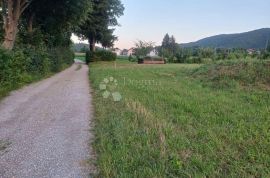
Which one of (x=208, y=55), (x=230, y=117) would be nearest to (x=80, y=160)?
(x=230, y=117)

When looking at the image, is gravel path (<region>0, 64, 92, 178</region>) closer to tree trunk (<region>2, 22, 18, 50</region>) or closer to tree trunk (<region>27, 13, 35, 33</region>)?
tree trunk (<region>2, 22, 18, 50</region>)

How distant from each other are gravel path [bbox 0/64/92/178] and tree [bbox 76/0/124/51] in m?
32.2

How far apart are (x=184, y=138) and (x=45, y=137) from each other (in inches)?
94.5

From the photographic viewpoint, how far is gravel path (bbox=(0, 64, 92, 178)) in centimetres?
407

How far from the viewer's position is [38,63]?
18094mm

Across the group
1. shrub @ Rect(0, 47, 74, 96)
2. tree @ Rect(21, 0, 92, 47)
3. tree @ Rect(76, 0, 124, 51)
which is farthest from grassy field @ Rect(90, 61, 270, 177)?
tree @ Rect(76, 0, 124, 51)

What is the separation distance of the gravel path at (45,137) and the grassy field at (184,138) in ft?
1.10

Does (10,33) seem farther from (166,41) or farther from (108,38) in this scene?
(166,41)

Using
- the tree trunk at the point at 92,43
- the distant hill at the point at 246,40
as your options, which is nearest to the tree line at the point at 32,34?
the tree trunk at the point at 92,43

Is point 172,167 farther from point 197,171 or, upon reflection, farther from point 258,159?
point 258,159

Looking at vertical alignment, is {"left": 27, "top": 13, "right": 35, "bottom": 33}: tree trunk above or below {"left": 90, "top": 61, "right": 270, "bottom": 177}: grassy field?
above

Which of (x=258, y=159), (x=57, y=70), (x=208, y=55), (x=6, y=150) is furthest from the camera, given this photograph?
(x=208, y=55)

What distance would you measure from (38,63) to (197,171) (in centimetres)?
1583

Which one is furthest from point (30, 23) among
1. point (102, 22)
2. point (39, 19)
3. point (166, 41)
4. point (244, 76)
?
point (166, 41)
